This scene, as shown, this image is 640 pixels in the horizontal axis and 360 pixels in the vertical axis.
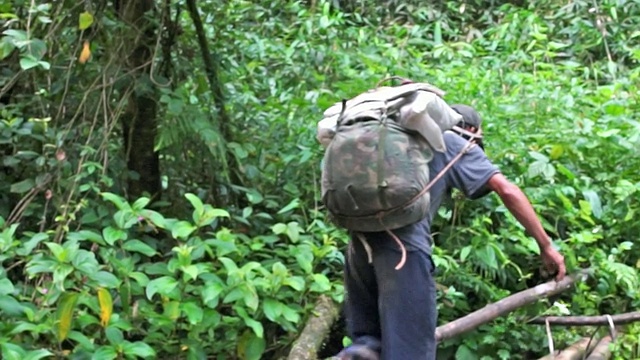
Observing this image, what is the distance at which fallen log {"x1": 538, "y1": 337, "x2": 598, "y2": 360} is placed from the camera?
467 cm

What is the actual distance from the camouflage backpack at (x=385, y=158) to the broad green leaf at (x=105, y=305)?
44.3 inches

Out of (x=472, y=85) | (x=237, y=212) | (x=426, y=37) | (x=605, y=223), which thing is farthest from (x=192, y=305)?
(x=426, y=37)

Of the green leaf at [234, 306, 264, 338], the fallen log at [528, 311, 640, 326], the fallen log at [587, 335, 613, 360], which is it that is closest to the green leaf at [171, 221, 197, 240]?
the green leaf at [234, 306, 264, 338]

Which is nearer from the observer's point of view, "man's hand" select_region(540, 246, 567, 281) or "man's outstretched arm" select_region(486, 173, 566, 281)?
"man's outstretched arm" select_region(486, 173, 566, 281)

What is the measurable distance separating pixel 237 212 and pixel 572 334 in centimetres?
214

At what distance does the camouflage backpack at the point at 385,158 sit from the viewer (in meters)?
3.52

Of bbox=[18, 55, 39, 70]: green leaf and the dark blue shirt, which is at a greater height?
bbox=[18, 55, 39, 70]: green leaf

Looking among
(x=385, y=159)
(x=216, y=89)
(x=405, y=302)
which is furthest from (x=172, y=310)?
(x=216, y=89)

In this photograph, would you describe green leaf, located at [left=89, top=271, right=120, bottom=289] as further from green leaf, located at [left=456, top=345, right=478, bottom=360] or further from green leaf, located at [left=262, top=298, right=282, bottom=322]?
green leaf, located at [left=456, top=345, right=478, bottom=360]

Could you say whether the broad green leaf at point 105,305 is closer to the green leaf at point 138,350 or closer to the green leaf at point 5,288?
the green leaf at point 138,350

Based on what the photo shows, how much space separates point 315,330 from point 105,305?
3.56ft

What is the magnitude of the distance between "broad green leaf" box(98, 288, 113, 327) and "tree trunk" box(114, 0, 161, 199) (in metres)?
1.48

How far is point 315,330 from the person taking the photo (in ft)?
14.6

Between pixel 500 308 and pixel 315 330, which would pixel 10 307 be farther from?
pixel 500 308
